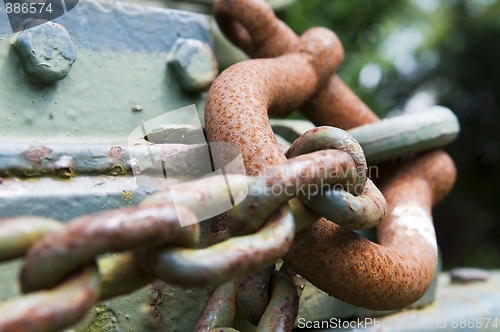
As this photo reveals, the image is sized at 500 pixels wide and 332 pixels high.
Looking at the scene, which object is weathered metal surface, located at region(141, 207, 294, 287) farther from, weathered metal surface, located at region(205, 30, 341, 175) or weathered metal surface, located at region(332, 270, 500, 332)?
weathered metal surface, located at region(332, 270, 500, 332)

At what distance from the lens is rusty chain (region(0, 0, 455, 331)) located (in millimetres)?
468

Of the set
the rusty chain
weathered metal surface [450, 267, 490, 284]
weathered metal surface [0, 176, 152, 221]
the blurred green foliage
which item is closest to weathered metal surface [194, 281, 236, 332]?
the rusty chain

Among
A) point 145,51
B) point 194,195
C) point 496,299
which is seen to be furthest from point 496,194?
point 194,195

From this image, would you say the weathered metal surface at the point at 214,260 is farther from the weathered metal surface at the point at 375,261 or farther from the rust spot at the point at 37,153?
the rust spot at the point at 37,153

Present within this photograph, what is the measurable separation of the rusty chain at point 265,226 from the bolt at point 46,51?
233 millimetres

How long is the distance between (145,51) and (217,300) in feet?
1.54

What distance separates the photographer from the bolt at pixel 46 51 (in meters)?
0.85

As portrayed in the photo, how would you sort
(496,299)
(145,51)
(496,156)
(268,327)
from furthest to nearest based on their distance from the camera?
(496,156) < (496,299) < (145,51) < (268,327)

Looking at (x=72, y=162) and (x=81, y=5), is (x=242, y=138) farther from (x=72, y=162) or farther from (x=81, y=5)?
(x=81, y=5)

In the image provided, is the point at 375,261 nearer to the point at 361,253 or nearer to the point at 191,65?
the point at 361,253

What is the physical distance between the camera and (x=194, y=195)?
1.80 ft

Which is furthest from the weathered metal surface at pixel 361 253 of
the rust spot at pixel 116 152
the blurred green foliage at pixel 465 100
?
the blurred green foliage at pixel 465 100

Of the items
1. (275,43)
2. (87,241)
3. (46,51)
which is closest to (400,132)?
(275,43)

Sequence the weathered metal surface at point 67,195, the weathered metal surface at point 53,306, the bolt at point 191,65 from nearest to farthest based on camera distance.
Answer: the weathered metal surface at point 53,306 < the weathered metal surface at point 67,195 < the bolt at point 191,65
